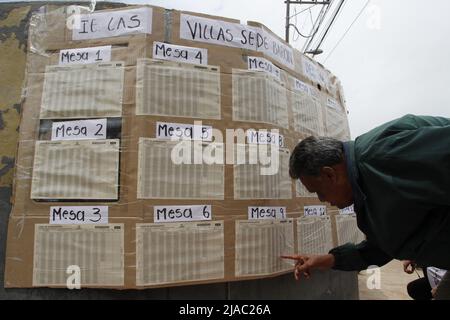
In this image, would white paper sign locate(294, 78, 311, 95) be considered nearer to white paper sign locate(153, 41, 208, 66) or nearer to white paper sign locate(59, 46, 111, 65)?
white paper sign locate(153, 41, 208, 66)

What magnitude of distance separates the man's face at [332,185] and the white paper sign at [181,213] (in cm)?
119

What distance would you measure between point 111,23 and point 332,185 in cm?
219

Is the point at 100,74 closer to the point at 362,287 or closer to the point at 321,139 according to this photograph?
the point at 321,139

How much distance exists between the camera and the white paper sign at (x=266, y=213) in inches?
123

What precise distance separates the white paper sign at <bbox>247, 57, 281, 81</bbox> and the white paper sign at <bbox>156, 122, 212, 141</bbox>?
702mm

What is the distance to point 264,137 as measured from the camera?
3.28m

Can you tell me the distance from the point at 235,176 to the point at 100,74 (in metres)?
1.30

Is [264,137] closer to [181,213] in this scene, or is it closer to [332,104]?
[181,213]

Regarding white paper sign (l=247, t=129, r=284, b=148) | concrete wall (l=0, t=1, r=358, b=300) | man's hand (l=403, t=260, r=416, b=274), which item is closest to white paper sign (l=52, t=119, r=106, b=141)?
concrete wall (l=0, t=1, r=358, b=300)

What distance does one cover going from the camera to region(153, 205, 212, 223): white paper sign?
9.28 feet

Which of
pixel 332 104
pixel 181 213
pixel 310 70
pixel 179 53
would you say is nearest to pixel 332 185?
pixel 181 213
